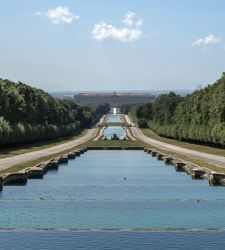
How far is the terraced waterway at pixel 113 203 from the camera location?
29.8 m

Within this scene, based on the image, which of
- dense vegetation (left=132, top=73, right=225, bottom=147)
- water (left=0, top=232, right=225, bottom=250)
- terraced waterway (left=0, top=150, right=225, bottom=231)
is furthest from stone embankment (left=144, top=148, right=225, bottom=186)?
dense vegetation (left=132, top=73, right=225, bottom=147)

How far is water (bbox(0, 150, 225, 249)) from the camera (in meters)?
25.9

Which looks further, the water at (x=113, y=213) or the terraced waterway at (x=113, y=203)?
the terraced waterway at (x=113, y=203)

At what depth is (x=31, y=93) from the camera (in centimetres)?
12938

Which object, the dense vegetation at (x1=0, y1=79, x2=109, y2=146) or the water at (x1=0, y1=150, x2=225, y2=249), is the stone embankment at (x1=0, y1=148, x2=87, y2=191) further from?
the dense vegetation at (x1=0, y1=79, x2=109, y2=146)

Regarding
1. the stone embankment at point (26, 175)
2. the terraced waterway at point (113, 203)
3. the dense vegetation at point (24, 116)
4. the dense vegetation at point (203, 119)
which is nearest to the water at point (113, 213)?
the terraced waterway at point (113, 203)

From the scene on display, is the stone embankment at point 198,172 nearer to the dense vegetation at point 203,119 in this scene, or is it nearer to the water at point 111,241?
the water at point 111,241

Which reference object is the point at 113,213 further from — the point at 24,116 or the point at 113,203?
the point at 24,116

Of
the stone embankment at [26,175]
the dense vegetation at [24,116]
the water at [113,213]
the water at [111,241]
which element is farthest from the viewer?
the dense vegetation at [24,116]

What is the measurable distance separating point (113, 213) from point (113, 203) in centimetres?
372

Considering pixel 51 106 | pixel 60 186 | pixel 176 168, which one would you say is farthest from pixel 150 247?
pixel 51 106

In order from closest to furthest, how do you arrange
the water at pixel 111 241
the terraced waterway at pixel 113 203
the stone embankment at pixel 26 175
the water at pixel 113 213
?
the water at pixel 111 241, the water at pixel 113 213, the terraced waterway at pixel 113 203, the stone embankment at pixel 26 175

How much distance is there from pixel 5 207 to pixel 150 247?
12387 millimetres

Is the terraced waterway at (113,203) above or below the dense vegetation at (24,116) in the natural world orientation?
below
